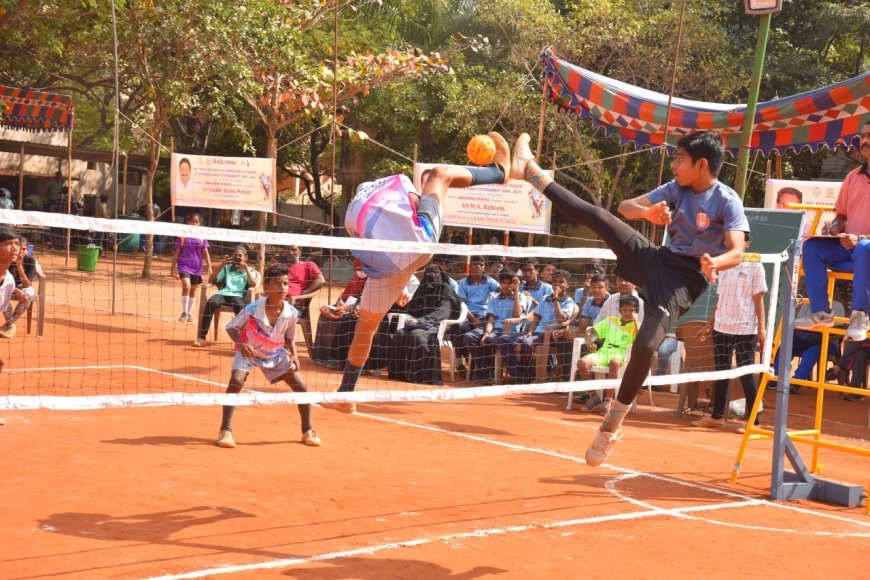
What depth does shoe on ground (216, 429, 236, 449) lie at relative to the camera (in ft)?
26.8

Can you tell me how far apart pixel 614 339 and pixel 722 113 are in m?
4.15

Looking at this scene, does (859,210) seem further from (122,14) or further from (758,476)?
(122,14)

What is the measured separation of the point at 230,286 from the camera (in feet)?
49.2

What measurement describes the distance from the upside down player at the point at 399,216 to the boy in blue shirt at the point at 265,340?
150cm

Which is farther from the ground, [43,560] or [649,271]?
[649,271]

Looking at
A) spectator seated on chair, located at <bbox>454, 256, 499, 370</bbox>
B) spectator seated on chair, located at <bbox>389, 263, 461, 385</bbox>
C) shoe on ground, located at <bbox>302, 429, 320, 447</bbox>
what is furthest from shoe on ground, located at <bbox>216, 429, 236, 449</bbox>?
spectator seated on chair, located at <bbox>454, 256, 499, 370</bbox>

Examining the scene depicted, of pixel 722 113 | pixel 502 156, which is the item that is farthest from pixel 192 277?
pixel 502 156

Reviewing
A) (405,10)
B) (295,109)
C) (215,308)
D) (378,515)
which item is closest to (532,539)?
(378,515)

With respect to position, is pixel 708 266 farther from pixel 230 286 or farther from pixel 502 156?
pixel 230 286

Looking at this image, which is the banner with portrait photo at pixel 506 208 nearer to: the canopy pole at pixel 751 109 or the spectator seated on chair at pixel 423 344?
the spectator seated on chair at pixel 423 344

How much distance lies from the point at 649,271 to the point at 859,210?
2.50m

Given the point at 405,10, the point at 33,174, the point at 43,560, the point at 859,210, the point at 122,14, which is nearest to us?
the point at 43,560

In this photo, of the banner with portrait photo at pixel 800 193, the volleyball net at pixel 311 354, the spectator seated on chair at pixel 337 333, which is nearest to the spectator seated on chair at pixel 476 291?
the volleyball net at pixel 311 354

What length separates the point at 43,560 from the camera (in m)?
5.06
